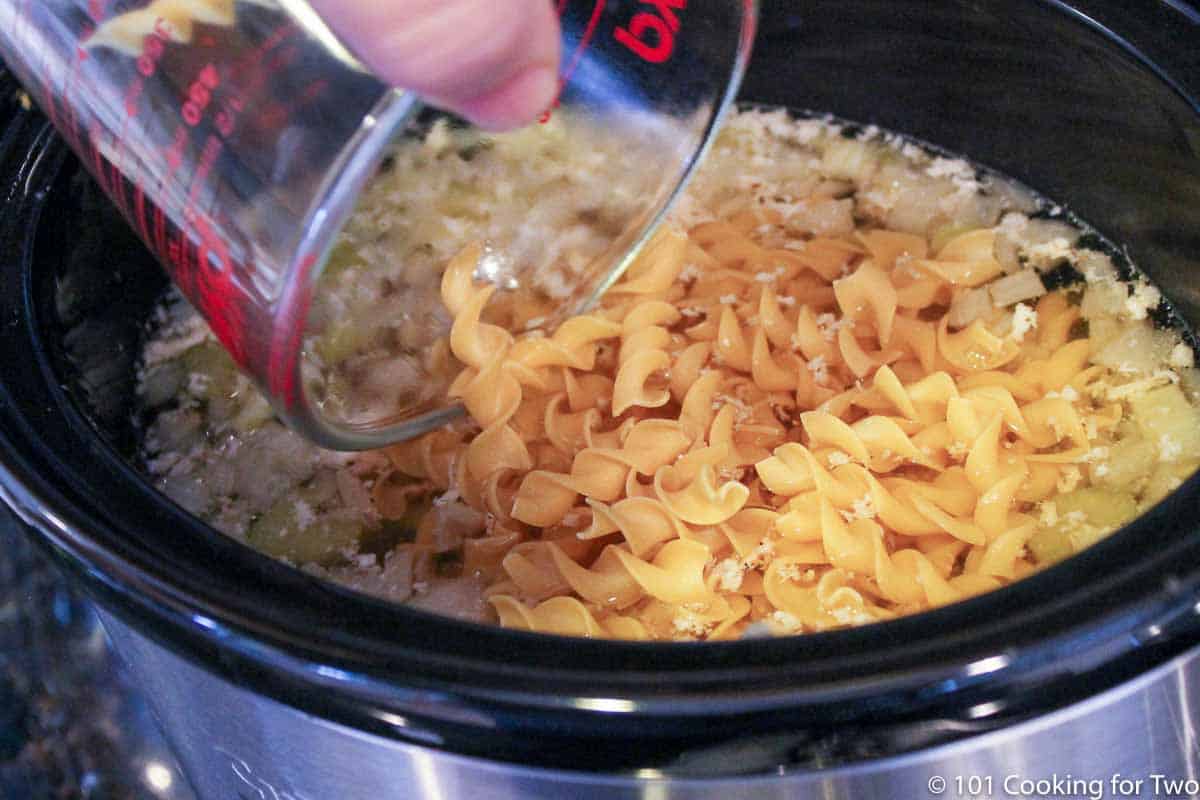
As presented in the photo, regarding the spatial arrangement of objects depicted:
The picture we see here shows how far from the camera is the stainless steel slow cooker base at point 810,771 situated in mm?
525

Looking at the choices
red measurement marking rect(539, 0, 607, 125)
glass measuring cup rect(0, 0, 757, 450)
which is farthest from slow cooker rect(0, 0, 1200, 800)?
red measurement marking rect(539, 0, 607, 125)

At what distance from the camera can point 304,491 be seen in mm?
892

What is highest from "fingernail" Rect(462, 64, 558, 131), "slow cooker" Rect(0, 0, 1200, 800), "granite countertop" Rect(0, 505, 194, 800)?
"fingernail" Rect(462, 64, 558, 131)

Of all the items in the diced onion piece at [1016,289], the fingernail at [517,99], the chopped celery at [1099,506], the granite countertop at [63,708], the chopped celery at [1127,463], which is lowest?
the granite countertop at [63,708]

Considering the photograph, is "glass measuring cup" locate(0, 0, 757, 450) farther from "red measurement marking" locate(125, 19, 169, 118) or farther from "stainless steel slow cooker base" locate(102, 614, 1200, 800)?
"stainless steel slow cooker base" locate(102, 614, 1200, 800)

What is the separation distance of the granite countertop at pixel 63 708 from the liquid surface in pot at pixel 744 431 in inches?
11.2

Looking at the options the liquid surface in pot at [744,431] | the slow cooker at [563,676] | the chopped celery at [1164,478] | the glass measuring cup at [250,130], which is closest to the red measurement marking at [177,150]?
the glass measuring cup at [250,130]

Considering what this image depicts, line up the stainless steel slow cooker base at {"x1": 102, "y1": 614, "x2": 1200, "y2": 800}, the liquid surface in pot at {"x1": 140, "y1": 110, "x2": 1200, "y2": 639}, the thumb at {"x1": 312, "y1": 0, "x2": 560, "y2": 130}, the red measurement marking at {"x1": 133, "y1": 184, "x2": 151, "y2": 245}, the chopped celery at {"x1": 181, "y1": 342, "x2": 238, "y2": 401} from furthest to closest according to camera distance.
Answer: the chopped celery at {"x1": 181, "y1": 342, "x2": 238, "y2": 401} → the liquid surface in pot at {"x1": 140, "y1": 110, "x2": 1200, "y2": 639} → the red measurement marking at {"x1": 133, "y1": 184, "x2": 151, "y2": 245} → the stainless steel slow cooker base at {"x1": 102, "y1": 614, "x2": 1200, "y2": 800} → the thumb at {"x1": 312, "y1": 0, "x2": 560, "y2": 130}

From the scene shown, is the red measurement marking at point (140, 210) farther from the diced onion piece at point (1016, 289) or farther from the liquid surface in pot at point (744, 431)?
the diced onion piece at point (1016, 289)

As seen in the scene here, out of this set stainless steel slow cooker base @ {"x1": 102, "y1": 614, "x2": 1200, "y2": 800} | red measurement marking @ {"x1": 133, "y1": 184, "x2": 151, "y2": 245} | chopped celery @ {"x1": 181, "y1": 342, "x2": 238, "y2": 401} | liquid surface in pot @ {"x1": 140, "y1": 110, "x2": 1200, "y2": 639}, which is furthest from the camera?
chopped celery @ {"x1": 181, "y1": 342, "x2": 238, "y2": 401}

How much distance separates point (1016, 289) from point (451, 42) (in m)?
0.73

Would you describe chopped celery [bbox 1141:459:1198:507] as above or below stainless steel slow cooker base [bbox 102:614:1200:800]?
above

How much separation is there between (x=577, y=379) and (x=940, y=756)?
1.71ft

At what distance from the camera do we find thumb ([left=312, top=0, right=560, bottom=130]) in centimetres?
41
